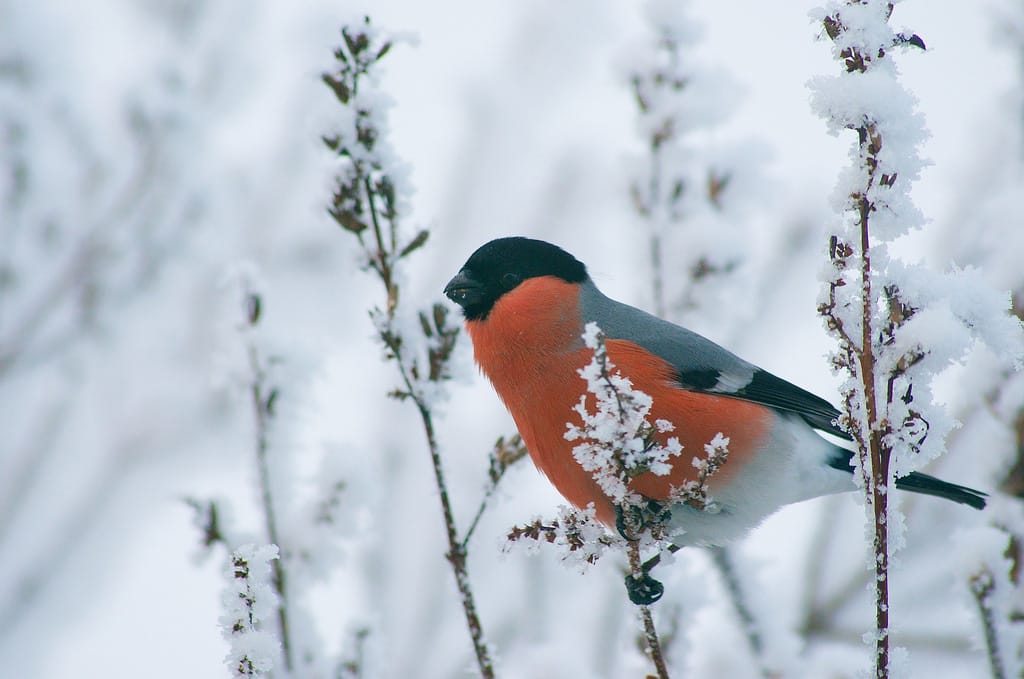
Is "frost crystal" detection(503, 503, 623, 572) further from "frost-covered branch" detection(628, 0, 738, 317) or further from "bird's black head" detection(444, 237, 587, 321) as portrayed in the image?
"frost-covered branch" detection(628, 0, 738, 317)

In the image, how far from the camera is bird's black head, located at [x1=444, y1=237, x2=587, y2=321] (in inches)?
114

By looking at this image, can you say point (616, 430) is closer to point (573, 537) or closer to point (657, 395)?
point (573, 537)

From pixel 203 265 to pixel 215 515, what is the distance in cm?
224

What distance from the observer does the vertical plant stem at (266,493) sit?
2.09m

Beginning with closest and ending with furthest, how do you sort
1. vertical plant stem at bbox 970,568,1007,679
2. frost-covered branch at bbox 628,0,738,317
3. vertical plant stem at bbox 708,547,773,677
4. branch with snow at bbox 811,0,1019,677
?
branch with snow at bbox 811,0,1019,677, vertical plant stem at bbox 970,568,1007,679, vertical plant stem at bbox 708,547,773,677, frost-covered branch at bbox 628,0,738,317

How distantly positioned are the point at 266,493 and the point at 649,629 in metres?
0.95

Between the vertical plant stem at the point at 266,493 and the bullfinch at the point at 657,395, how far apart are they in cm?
68

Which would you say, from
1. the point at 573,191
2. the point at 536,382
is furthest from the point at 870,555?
the point at 573,191

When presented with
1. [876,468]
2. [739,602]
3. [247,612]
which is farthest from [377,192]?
[739,602]

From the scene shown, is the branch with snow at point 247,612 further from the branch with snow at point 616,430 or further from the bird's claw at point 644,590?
the bird's claw at point 644,590

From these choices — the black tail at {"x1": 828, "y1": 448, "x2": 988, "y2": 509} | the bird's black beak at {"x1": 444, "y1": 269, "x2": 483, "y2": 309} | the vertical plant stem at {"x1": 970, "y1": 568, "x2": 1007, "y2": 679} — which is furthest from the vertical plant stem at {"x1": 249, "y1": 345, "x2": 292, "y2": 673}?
the black tail at {"x1": 828, "y1": 448, "x2": 988, "y2": 509}

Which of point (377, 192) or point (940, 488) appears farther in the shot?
point (940, 488)

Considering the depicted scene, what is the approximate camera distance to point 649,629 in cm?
156

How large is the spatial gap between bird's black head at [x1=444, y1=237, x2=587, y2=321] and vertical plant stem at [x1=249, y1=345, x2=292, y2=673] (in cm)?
69
